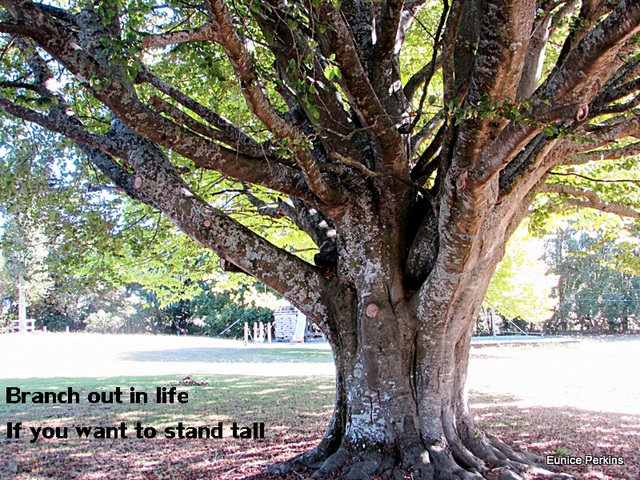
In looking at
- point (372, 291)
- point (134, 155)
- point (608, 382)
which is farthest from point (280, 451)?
point (608, 382)

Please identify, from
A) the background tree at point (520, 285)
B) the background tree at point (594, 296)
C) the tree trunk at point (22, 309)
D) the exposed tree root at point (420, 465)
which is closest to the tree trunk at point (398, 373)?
the exposed tree root at point (420, 465)

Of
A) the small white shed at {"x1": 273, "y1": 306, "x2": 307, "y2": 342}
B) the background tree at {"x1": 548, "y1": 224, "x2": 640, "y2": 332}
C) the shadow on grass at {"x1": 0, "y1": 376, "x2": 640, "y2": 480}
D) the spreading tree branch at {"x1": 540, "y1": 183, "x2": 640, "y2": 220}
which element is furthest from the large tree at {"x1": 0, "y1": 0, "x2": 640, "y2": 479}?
the background tree at {"x1": 548, "y1": 224, "x2": 640, "y2": 332}

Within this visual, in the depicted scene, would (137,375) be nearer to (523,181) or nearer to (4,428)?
(4,428)

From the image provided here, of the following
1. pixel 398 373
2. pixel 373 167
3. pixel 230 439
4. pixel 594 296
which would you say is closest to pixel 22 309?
pixel 230 439

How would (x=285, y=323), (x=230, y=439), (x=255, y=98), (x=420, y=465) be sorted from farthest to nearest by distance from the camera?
1. (x=285, y=323)
2. (x=230, y=439)
3. (x=420, y=465)
4. (x=255, y=98)

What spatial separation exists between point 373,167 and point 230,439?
4286 millimetres

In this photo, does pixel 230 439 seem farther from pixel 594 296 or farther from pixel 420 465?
pixel 594 296

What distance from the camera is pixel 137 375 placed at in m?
15.6

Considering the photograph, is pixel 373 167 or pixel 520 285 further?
pixel 520 285

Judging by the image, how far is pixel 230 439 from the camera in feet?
21.7

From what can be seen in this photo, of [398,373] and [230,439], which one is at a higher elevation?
[398,373]

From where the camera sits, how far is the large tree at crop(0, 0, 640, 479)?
12.4ft

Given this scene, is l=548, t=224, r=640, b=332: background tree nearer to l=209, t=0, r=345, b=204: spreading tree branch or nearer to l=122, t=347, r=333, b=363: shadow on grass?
l=122, t=347, r=333, b=363: shadow on grass

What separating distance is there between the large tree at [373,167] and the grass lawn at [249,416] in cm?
143
